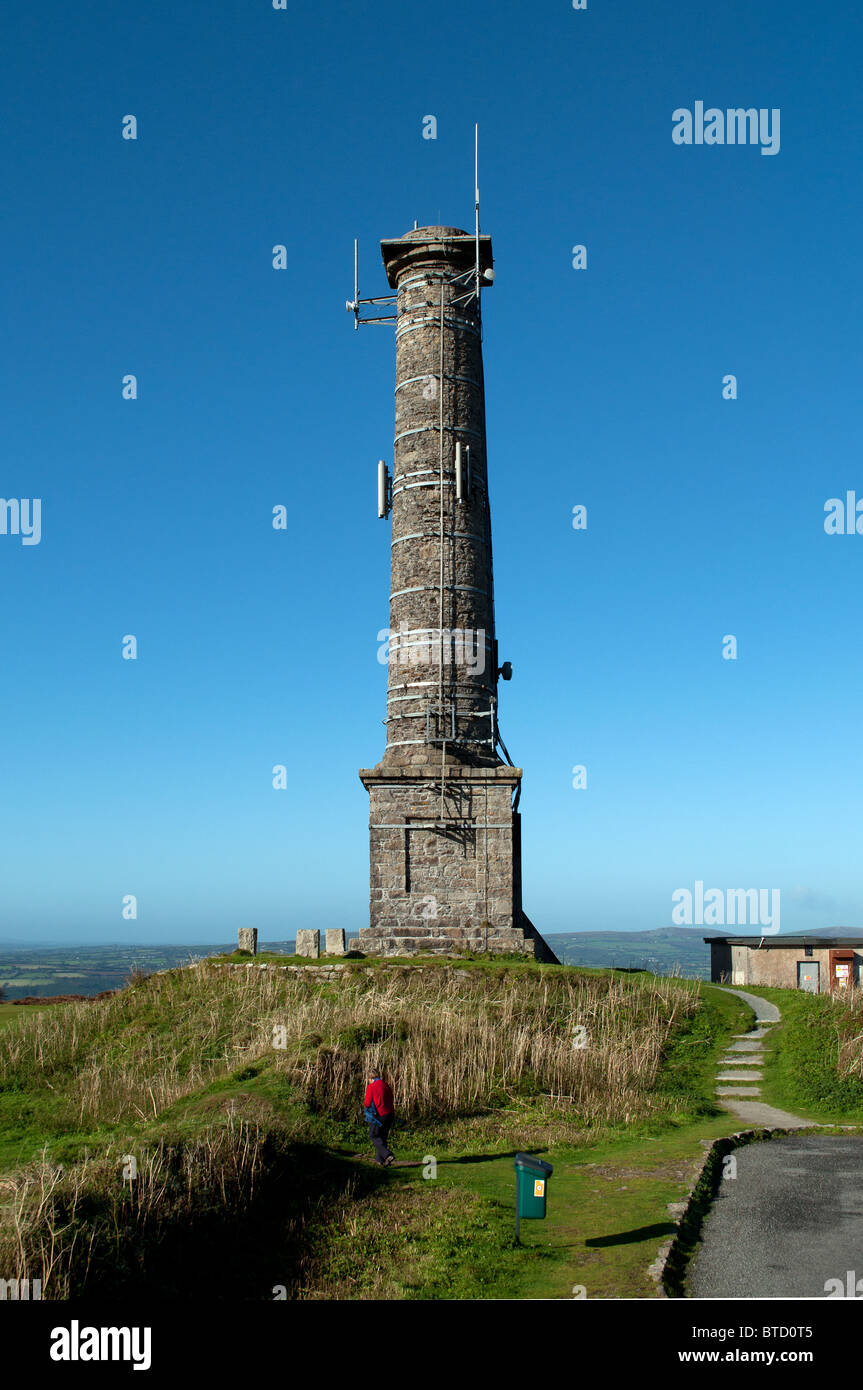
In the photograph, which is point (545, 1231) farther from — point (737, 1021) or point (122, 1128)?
point (737, 1021)

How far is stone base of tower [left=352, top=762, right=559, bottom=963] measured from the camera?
27.2 metres

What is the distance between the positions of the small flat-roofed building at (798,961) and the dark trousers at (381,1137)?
2053cm

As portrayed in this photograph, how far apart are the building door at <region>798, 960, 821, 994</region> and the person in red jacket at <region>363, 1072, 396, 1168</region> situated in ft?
74.2

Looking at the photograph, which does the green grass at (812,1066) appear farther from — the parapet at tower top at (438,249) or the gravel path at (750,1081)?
the parapet at tower top at (438,249)

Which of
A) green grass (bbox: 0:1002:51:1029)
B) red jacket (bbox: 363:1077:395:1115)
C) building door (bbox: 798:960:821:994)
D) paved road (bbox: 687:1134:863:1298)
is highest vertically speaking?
red jacket (bbox: 363:1077:395:1115)

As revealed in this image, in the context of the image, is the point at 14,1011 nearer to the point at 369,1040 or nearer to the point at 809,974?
the point at 369,1040

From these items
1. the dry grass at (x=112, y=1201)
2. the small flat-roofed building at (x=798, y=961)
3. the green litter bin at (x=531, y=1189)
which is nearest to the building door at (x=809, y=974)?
the small flat-roofed building at (x=798, y=961)

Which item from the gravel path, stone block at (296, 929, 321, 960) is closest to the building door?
the gravel path

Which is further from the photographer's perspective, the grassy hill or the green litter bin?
the green litter bin

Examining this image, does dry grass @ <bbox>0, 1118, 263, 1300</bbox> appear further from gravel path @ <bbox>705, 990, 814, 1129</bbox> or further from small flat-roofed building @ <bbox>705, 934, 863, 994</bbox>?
small flat-roofed building @ <bbox>705, 934, 863, 994</bbox>

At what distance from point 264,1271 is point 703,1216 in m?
4.37

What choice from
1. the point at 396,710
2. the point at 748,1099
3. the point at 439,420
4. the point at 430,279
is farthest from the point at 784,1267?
the point at 430,279

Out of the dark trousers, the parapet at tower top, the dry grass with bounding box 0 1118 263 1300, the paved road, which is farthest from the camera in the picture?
the parapet at tower top

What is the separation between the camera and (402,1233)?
10.7m
